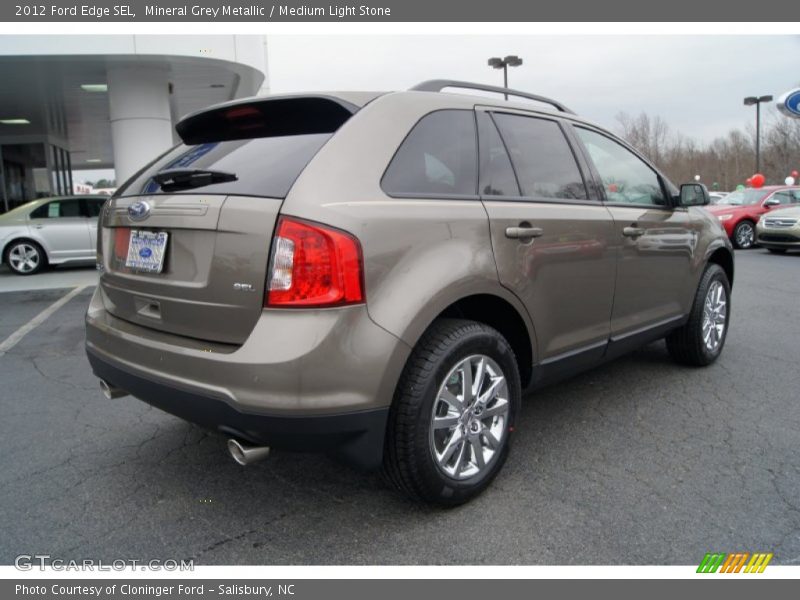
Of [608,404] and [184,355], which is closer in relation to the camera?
[184,355]

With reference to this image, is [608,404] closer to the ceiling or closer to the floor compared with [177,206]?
closer to the floor

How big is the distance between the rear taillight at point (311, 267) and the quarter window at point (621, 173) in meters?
2.04

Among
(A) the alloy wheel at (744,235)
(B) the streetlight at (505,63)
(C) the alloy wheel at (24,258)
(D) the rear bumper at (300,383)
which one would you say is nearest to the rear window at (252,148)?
(D) the rear bumper at (300,383)

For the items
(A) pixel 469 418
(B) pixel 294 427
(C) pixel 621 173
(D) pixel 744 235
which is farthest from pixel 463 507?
(D) pixel 744 235

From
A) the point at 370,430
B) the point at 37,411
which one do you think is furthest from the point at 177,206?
the point at 37,411

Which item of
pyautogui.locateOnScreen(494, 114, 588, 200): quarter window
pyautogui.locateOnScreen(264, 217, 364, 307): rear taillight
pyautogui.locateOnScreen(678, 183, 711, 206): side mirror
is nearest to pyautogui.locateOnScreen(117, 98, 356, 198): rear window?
pyautogui.locateOnScreen(264, 217, 364, 307): rear taillight

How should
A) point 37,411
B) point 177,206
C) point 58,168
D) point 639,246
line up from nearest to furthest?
point 177,206
point 639,246
point 37,411
point 58,168

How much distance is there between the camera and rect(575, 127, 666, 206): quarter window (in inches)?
143

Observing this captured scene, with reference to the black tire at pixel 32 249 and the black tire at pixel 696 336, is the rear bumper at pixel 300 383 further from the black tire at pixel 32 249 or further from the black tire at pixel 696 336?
the black tire at pixel 32 249

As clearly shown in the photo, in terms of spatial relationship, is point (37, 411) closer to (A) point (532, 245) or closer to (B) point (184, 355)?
(B) point (184, 355)

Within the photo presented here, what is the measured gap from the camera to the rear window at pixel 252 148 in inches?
94.0

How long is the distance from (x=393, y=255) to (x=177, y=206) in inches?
35.6

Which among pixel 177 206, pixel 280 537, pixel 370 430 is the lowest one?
pixel 280 537

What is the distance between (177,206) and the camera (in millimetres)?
2463
